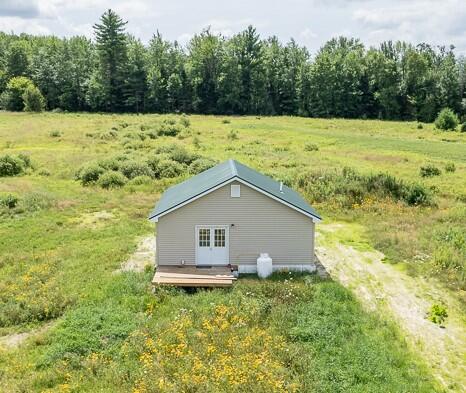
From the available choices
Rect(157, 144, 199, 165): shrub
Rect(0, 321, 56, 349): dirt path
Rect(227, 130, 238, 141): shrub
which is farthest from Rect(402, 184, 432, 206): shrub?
Rect(227, 130, 238, 141): shrub

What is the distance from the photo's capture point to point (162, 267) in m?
19.6

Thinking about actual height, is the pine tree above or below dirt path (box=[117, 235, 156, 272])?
above

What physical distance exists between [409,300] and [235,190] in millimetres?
7622

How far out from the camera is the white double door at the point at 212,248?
1977 cm

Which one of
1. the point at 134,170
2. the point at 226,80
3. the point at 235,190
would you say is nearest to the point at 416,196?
the point at 235,190

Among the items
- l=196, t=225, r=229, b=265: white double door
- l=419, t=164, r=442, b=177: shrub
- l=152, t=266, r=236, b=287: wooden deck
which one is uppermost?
l=419, t=164, r=442, b=177: shrub

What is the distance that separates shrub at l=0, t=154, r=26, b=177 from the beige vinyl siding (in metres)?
21.5

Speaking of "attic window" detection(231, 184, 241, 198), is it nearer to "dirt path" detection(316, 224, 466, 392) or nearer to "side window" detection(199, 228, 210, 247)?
"side window" detection(199, 228, 210, 247)

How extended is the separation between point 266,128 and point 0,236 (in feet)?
142

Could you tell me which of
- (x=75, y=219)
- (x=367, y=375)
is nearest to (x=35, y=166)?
(x=75, y=219)

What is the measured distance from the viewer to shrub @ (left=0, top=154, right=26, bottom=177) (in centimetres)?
3606

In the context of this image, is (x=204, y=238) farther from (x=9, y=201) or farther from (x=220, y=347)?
(x=9, y=201)

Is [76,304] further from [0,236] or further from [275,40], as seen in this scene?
[275,40]

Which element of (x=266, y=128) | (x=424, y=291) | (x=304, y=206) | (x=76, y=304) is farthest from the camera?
(x=266, y=128)
